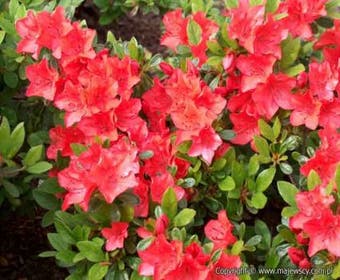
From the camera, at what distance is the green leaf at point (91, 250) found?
190 centimetres

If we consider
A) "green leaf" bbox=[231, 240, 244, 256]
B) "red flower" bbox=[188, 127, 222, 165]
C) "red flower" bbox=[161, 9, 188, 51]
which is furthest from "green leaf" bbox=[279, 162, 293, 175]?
"red flower" bbox=[161, 9, 188, 51]

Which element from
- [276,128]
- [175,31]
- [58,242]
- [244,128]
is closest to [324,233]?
[276,128]

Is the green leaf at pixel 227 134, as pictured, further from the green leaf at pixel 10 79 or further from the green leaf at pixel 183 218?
the green leaf at pixel 10 79

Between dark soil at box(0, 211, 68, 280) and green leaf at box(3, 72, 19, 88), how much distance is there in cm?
64

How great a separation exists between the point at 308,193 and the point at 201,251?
326mm

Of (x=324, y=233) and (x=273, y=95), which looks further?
(x=273, y=95)

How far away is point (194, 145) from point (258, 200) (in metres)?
0.25

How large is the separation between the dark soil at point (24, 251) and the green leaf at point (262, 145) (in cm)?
94

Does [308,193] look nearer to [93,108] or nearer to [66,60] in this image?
[93,108]

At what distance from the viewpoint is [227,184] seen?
2066 millimetres

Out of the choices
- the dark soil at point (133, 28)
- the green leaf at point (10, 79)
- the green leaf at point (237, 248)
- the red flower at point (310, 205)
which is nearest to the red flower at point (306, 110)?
the red flower at point (310, 205)

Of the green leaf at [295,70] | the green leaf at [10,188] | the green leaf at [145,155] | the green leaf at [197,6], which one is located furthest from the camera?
the green leaf at [197,6]

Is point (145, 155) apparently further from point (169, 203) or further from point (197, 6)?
point (197, 6)

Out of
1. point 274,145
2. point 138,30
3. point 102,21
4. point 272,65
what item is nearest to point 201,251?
point 274,145
